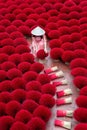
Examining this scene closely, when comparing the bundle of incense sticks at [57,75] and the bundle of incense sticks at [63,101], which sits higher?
the bundle of incense sticks at [57,75]

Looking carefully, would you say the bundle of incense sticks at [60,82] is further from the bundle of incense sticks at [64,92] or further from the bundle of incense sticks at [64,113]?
the bundle of incense sticks at [64,113]

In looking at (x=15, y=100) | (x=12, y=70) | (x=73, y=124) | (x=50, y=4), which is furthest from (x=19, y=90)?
(x=50, y=4)

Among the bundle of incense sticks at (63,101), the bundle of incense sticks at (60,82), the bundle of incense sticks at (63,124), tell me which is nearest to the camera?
the bundle of incense sticks at (63,124)

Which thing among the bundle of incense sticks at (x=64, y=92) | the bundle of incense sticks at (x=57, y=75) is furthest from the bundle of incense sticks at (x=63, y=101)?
the bundle of incense sticks at (x=57, y=75)

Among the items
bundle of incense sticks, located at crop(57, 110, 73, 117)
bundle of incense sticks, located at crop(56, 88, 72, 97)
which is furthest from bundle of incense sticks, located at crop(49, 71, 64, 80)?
bundle of incense sticks, located at crop(57, 110, 73, 117)

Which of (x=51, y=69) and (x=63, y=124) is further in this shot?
(x=51, y=69)

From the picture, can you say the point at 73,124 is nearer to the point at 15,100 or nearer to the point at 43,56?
the point at 15,100

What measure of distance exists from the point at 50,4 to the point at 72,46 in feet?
1.99

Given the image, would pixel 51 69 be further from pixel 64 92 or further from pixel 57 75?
pixel 64 92

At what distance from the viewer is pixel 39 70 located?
174 centimetres

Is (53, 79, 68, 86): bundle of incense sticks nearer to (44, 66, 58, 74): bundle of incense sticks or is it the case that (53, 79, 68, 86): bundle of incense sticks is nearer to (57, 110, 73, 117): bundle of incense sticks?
(44, 66, 58, 74): bundle of incense sticks

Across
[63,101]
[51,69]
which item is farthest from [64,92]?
[51,69]

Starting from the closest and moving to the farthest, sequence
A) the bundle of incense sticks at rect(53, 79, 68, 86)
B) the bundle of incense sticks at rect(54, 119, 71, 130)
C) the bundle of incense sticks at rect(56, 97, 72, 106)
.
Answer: the bundle of incense sticks at rect(54, 119, 71, 130)
the bundle of incense sticks at rect(56, 97, 72, 106)
the bundle of incense sticks at rect(53, 79, 68, 86)

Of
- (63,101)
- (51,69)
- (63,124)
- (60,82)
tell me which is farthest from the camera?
(51,69)
